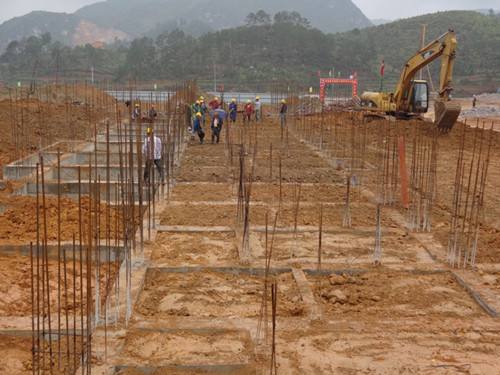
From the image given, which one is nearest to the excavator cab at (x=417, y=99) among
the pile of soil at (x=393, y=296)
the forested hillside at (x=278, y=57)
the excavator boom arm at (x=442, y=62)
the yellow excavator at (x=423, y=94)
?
the yellow excavator at (x=423, y=94)

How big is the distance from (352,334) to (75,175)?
22.4ft

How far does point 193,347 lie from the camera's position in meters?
3.87

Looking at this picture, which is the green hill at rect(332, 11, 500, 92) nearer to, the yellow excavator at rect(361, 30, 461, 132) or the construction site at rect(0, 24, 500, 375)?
the yellow excavator at rect(361, 30, 461, 132)

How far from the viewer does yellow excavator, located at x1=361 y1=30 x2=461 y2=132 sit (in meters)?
14.4

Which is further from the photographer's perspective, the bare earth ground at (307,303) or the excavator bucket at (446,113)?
the excavator bucket at (446,113)

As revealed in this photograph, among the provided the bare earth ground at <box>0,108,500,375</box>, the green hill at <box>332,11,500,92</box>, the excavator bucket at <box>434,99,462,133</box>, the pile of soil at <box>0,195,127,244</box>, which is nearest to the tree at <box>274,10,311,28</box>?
the green hill at <box>332,11,500,92</box>

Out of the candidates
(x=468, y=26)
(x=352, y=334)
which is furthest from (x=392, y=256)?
(x=468, y=26)

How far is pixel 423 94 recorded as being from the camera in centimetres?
1739

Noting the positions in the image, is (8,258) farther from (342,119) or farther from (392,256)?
(342,119)

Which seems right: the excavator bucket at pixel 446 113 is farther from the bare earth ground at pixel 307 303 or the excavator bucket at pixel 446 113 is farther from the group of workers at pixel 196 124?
the bare earth ground at pixel 307 303

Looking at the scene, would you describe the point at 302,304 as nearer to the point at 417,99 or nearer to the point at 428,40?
the point at 417,99

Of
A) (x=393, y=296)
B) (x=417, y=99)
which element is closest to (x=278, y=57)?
(x=417, y=99)

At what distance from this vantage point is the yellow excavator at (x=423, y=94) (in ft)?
47.1

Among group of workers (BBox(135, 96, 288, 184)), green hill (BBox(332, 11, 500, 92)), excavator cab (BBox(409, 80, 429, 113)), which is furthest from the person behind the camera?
green hill (BBox(332, 11, 500, 92))
